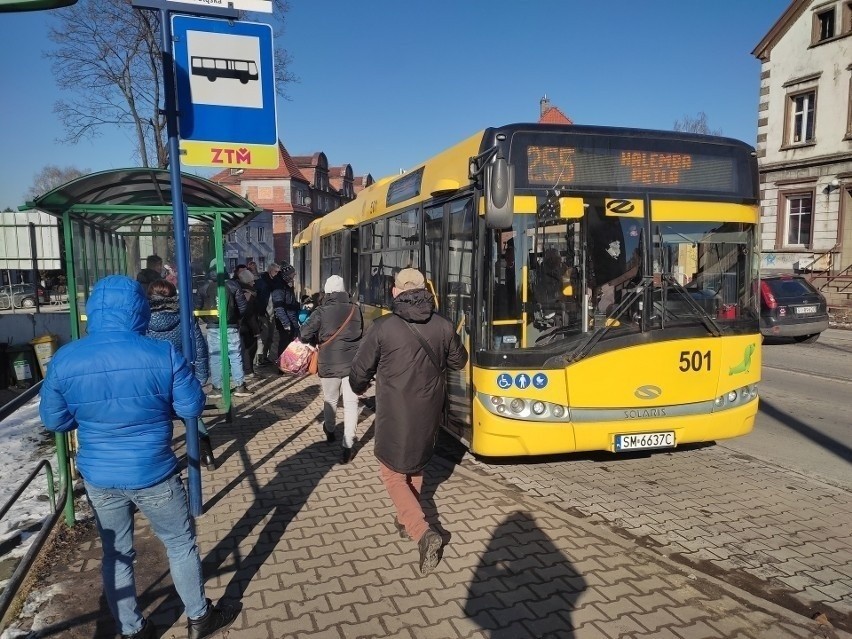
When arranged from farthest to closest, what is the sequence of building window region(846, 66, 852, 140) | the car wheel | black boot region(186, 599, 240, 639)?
building window region(846, 66, 852, 140), the car wheel, black boot region(186, 599, 240, 639)

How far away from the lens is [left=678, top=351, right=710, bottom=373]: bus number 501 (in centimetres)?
541

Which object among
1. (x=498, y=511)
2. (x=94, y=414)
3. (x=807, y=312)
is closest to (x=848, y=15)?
(x=807, y=312)

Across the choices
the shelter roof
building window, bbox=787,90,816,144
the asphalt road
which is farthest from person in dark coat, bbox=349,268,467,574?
building window, bbox=787,90,816,144

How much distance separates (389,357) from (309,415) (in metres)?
4.26

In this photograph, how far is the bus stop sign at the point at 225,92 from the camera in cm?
462

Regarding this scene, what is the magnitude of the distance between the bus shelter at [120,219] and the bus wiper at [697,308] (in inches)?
156

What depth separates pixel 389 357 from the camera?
4227 millimetres

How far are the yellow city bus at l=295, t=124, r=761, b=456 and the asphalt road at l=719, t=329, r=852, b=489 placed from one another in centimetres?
128

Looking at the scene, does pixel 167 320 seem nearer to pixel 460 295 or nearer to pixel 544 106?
pixel 460 295

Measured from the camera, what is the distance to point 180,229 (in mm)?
4602

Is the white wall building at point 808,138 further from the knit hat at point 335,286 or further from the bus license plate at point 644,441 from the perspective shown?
the knit hat at point 335,286

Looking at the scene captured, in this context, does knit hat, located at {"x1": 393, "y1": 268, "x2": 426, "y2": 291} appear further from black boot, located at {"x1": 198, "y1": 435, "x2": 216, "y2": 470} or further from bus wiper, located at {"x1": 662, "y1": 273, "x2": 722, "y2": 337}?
black boot, located at {"x1": 198, "y1": 435, "x2": 216, "y2": 470}

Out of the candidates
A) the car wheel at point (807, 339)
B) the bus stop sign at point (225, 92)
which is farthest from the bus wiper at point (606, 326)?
the car wheel at point (807, 339)

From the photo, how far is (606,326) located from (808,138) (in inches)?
1111
